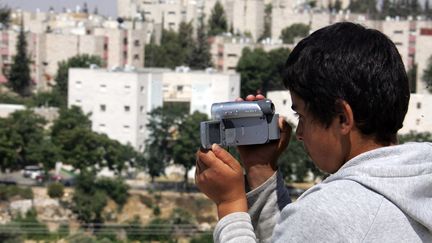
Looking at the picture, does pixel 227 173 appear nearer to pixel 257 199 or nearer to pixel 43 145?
pixel 257 199

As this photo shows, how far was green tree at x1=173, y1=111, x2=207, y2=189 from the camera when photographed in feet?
38.0

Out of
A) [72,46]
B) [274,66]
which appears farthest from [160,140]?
[72,46]

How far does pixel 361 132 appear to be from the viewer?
73cm

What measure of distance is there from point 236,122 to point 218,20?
2502cm

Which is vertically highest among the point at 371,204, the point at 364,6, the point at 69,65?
the point at 371,204

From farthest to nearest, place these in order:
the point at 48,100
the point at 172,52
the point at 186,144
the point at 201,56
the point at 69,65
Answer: the point at 172,52, the point at 201,56, the point at 69,65, the point at 48,100, the point at 186,144

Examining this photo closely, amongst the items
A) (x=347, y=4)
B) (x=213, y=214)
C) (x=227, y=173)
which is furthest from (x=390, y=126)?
(x=347, y=4)

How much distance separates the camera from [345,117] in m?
0.71

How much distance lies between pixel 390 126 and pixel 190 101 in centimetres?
1368

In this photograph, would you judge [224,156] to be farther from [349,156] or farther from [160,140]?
[160,140]

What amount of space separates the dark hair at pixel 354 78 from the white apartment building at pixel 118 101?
12.3 m

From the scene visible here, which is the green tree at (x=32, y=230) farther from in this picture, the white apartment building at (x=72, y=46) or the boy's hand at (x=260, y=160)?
the white apartment building at (x=72, y=46)

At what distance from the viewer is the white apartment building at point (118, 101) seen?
43.5 feet

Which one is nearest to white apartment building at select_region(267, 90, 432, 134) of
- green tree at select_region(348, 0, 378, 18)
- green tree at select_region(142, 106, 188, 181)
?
green tree at select_region(142, 106, 188, 181)
